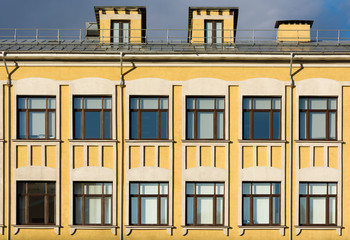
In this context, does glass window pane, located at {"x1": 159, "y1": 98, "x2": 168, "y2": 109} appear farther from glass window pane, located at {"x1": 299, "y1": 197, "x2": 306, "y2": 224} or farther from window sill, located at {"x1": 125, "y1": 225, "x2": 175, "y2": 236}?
glass window pane, located at {"x1": 299, "y1": 197, "x2": 306, "y2": 224}

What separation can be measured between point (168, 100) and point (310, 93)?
605 centimetres

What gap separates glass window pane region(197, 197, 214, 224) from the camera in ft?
50.0

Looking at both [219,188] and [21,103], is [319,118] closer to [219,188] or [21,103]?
[219,188]

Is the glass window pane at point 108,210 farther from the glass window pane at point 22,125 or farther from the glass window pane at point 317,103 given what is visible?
the glass window pane at point 317,103

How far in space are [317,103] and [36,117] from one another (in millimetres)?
12177

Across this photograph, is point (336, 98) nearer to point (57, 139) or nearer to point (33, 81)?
point (57, 139)

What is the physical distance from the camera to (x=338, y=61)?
1510 centimetres

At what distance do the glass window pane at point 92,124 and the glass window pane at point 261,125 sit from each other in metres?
6.78

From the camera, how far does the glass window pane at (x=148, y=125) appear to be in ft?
50.3

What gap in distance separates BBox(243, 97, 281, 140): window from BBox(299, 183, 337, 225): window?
8.66 ft

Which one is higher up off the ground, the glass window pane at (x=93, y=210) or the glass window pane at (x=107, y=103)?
the glass window pane at (x=107, y=103)

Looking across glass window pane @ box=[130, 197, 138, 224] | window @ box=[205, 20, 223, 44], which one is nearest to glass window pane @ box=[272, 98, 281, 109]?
window @ box=[205, 20, 223, 44]

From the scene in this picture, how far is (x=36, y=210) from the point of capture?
15.2 meters

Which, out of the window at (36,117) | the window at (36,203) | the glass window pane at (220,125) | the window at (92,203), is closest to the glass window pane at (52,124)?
the window at (36,117)
